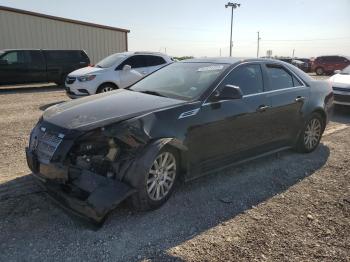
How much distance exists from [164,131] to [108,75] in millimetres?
7798

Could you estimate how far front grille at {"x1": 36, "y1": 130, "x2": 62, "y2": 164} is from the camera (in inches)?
140

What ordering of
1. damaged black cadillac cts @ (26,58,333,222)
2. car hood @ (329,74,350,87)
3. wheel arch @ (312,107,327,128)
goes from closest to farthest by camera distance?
damaged black cadillac cts @ (26,58,333,222) < wheel arch @ (312,107,327,128) < car hood @ (329,74,350,87)

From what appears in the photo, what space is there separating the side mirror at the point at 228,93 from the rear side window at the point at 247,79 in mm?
234

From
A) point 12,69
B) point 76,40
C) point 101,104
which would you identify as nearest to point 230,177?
point 101,104

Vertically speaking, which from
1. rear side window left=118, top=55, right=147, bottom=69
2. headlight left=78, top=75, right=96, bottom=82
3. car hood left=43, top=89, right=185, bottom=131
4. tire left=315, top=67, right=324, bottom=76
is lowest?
tire left=315, top=67, right=324, bottom=76

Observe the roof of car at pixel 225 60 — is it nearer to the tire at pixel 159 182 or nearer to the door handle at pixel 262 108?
the door handle at pixel 262 108

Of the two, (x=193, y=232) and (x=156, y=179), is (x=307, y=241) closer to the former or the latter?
(x=193, y=232)

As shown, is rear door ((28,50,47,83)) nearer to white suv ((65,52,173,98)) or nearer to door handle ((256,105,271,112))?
white suv ((65,52,173,98))

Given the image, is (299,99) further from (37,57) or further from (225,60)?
(37,57)

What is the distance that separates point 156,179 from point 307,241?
1.60 meters

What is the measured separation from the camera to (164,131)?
3830mm

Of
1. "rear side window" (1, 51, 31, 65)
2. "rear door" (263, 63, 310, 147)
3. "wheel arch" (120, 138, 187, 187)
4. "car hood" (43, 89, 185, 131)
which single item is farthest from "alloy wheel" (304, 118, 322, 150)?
"rear side window" (1, 51, 31, 65)

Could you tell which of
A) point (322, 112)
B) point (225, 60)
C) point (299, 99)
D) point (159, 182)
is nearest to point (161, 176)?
point (159, 182)

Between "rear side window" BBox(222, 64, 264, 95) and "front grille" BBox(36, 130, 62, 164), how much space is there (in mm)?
2199
